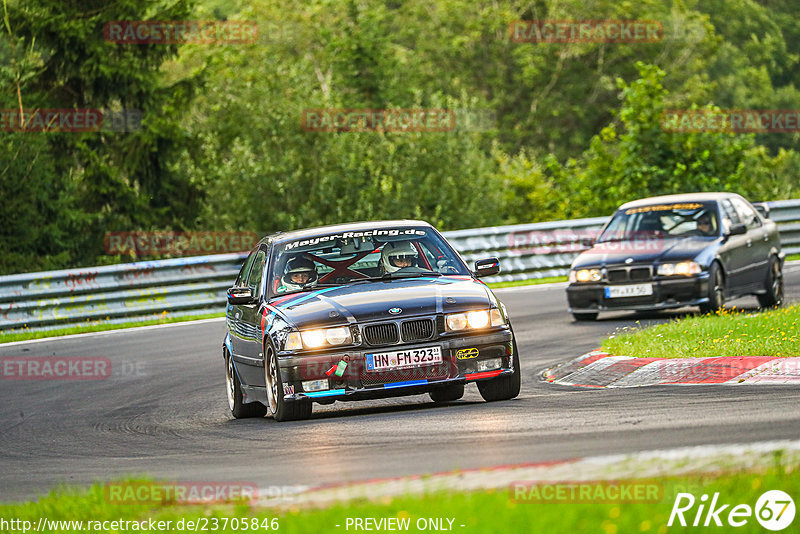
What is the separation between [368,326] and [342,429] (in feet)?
2.82

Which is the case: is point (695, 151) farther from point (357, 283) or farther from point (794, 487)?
point (794, 487)

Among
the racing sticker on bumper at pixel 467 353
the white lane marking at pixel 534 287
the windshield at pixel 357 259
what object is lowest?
the white lane marking at pixel 534 287

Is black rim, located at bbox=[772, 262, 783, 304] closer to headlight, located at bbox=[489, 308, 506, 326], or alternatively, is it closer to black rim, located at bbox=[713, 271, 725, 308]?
black rim, located at bbox=[713, 271, 725, 308]

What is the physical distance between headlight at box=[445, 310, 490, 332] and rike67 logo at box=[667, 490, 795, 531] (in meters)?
4.67

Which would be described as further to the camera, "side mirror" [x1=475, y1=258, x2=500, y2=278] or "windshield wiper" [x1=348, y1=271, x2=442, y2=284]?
"side mirror" [x1=475, y1=258, x2=500, y2=278]

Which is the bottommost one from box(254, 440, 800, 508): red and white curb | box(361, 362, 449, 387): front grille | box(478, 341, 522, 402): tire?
box(478, 341, 522, 402): tire

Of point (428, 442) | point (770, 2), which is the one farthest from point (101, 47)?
point (770, 2)

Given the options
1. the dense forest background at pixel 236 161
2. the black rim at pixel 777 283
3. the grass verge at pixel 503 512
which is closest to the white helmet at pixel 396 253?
the grass verge at pixel 503 512

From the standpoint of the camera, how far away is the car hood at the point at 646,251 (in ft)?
56.0

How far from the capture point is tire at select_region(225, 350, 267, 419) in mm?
11641

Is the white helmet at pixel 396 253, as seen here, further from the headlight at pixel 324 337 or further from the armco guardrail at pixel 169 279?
the armco guardrail at pixel 169 279

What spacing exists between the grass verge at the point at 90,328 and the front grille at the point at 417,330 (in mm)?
11349

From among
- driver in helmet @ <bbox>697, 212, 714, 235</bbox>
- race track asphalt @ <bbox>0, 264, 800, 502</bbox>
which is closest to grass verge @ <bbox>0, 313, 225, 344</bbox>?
race track asphalt @ <bbox>0, 264, 800, 502</bbox>

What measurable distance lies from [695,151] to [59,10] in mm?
15406
